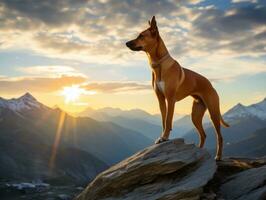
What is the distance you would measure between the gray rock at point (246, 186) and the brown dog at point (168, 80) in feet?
10.1

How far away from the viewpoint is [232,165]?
2014 cm

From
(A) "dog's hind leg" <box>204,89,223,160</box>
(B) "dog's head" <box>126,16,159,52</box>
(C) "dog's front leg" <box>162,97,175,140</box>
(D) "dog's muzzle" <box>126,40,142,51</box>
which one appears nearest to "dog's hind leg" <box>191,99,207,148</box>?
(A) "dog's hind leg" <box>204,89,223,160</box>

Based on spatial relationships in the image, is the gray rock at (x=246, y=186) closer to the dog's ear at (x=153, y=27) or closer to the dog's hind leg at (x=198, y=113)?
the dog's hind leg at (x=198, y=113)

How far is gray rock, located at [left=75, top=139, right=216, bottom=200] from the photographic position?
55.0 feet

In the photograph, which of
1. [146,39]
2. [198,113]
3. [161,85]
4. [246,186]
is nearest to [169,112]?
[161,85]

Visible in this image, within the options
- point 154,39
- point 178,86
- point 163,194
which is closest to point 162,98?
point 178,86

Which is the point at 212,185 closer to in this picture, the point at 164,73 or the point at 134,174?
the point at 134,174

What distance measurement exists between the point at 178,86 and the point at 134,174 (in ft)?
14.7

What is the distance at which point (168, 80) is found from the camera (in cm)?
1784

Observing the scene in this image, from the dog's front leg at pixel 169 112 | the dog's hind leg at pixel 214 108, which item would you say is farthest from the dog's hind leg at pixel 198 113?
the dog's front leg at pixel 169 112

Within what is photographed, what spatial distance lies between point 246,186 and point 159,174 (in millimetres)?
3807

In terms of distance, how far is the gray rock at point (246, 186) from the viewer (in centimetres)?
1628

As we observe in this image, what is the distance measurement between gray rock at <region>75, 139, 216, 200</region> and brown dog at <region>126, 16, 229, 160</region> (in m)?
0.94

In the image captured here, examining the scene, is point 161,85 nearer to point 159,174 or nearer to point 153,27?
point 153,27
